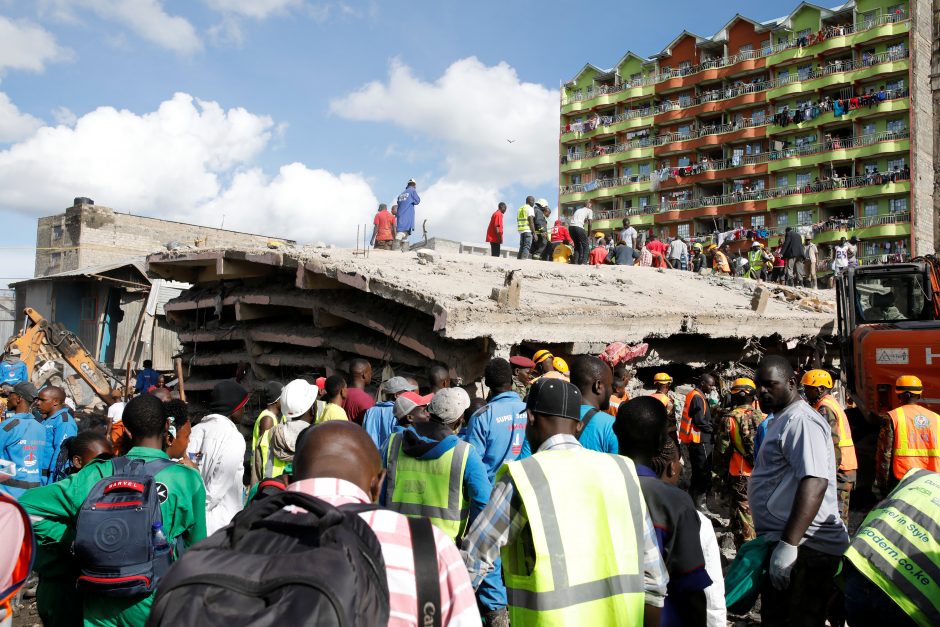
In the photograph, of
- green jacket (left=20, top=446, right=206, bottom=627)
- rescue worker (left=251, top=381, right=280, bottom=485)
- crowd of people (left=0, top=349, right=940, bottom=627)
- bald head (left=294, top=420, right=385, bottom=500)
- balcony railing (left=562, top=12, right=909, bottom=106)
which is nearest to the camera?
crowd of people (left=0, top=349, right=940, bottom=627)

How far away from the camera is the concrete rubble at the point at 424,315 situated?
7949 mm

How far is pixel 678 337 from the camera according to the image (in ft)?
36.2

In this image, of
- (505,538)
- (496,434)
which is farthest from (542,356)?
(505,538)

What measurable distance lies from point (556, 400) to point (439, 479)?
167cm

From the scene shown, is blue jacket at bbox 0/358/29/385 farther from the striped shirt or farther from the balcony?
the balcony

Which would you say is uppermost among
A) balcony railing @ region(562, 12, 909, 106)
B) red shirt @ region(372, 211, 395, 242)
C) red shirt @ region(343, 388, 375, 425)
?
balcony railing @ region(562, 12, 909, 106)

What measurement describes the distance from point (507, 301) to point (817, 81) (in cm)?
5235

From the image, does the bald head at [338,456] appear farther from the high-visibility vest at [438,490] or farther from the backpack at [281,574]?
the high-visibility vest at [438,490]

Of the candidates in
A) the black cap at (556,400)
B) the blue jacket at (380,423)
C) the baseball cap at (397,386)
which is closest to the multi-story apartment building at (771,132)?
the baseball cap at (397,386)

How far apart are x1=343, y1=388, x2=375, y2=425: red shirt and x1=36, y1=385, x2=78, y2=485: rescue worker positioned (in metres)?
2.38

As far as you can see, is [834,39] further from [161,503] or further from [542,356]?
[161,503]

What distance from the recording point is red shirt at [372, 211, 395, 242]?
15024 mm

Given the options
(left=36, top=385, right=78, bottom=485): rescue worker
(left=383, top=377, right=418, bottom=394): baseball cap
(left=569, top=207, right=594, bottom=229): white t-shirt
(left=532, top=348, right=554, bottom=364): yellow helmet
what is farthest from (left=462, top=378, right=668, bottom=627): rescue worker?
(left=569, top=207, right=594, bottom=229): white t-shirt

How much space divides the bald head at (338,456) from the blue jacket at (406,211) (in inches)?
519
